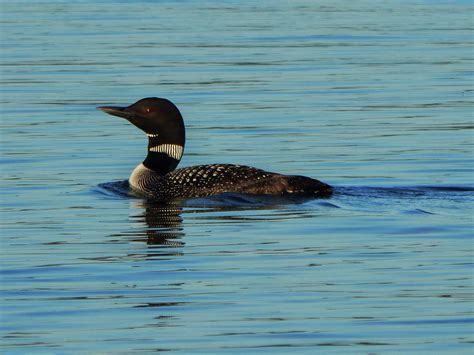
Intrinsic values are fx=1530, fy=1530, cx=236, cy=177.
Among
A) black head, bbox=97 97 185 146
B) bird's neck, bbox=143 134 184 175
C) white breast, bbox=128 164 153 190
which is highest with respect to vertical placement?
black head, bbox=97 97 185 146

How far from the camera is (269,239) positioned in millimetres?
9539

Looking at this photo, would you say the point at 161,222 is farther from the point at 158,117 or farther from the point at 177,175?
the point at 158,117

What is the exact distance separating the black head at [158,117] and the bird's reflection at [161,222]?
3.51 feet

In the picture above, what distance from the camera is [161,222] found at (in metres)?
10.6

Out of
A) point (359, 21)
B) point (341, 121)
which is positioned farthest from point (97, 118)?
point (359, 21)

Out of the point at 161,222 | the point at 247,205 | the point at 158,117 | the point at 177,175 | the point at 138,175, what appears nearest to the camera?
the point at 161,222

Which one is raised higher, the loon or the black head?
the black head

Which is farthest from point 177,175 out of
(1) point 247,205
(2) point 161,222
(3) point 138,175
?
(2) point 161,222

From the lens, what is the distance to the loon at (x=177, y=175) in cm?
1123

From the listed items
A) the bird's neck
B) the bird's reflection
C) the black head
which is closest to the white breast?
the bird's neck

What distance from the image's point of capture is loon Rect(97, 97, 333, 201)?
1123 cm

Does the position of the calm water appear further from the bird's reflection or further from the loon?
the loon

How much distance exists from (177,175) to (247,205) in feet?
2.73

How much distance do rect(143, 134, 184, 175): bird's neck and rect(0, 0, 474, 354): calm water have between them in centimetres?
39
